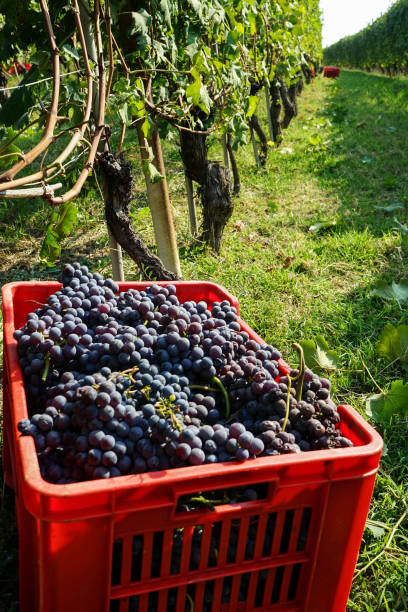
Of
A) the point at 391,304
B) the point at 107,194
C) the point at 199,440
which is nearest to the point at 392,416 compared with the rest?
the point at 391,304

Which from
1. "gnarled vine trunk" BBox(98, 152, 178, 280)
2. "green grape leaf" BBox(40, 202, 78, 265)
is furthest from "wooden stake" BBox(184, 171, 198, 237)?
"green grape leaf" BBox(40, 202, 78, 265)

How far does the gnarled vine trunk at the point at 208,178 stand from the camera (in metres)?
3.86

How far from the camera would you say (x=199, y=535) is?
3.35ft

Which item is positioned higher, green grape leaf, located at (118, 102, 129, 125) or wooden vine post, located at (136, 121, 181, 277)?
green grape leaf, located at (118, 102, 129, 125)

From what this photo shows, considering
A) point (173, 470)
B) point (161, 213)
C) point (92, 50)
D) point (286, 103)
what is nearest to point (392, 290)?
point (161, 213)

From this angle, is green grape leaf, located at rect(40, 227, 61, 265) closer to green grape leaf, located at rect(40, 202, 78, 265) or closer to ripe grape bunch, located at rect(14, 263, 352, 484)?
green grape leaf, located at rect(40, 202, 78, 265)

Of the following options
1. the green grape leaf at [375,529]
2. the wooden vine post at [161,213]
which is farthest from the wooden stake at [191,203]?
the green grape leaf at [375,529]

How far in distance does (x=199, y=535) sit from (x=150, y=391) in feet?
1.00

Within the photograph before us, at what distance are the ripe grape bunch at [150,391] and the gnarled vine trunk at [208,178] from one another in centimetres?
247

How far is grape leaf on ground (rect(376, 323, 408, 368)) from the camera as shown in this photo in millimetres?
2498

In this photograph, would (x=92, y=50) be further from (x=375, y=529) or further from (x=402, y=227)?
(x=402, y=227)

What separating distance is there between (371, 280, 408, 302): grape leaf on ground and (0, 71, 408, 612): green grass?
69 mm

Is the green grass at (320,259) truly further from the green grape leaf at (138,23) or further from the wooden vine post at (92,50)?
the green grape leaf at (138,23)

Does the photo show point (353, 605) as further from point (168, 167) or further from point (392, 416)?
point (168, 167)
